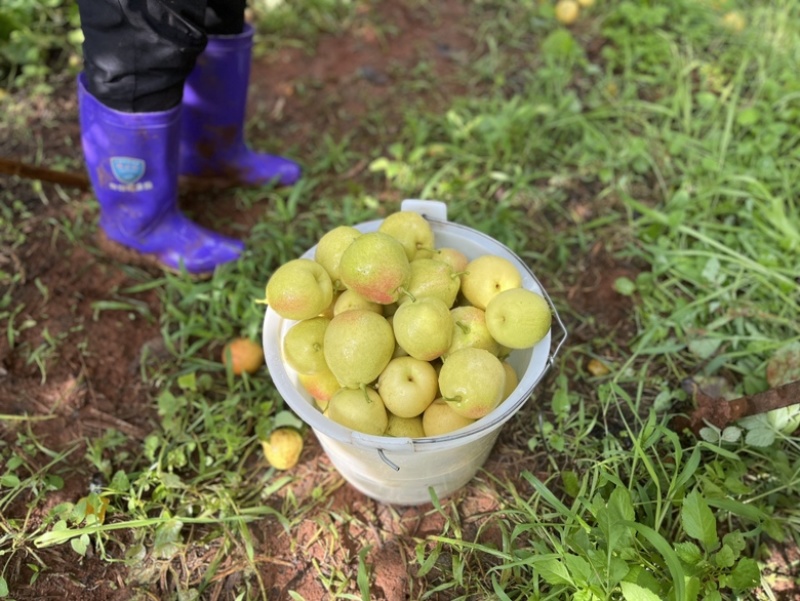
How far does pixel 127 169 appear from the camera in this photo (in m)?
2.29

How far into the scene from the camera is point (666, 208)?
280cm

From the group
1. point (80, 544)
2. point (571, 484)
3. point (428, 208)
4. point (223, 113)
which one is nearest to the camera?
point (80, 544)

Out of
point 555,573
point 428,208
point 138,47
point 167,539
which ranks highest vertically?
point 138,47

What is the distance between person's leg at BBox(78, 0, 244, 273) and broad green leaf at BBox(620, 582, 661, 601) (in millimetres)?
1934

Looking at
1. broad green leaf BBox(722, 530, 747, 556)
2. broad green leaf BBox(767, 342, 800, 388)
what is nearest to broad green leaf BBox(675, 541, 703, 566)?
broad green leaf BBox(722, 530, 747, 556)

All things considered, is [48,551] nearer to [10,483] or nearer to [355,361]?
[10,483]

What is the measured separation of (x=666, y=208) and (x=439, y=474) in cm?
178

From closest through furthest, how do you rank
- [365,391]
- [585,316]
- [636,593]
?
[636,593] → [365,391] → [585,316]

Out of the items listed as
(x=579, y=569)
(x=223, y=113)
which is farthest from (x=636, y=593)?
(x=223, y=113)

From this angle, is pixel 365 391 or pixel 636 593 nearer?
pixel 636 593

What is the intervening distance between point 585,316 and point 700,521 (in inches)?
41.8

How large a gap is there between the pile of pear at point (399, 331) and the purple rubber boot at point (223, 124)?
121 centimetres

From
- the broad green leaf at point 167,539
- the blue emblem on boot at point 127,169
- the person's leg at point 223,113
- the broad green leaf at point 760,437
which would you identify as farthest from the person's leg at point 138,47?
the broad green leaf at point 760,437

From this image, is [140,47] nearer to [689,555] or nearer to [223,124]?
[223,124]
